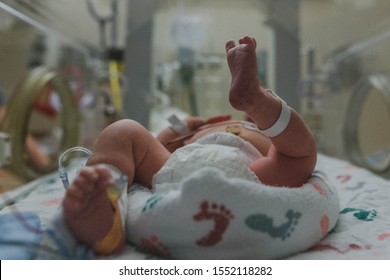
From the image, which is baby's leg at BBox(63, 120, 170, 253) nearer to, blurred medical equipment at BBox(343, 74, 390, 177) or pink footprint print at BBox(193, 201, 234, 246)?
pink footprint print at BBox(193, 201, 234, 246)

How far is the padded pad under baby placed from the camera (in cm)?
44

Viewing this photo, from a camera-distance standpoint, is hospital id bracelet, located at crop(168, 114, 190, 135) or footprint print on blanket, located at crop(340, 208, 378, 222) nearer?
footprint print on blanket, located at crop(340, 208, 378, 222)

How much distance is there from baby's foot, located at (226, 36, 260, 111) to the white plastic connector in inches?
28.6

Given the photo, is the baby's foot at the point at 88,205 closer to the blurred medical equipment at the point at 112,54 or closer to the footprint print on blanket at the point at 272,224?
the footprint print on blanket at the point at 272,224

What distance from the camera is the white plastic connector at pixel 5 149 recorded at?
1.01 metres

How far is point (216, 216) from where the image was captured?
0.45 meters

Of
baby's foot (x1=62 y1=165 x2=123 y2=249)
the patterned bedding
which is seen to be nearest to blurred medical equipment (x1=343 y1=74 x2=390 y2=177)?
the patterned bedding

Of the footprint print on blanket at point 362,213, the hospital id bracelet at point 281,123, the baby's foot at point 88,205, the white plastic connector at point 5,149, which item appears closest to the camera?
the baby's foot at point 88,205

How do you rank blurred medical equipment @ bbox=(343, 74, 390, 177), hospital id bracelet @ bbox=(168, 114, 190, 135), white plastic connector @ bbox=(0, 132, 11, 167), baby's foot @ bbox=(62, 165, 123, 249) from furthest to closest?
blurred medical equipment @ bbox=(343, 74, 390, 177)
white plastic connector @ bbox=(0, 132, 11, 167)
hospital id bracelet @ bbox=(168, 114, 190, 135)
baby's foot @ bbox=(62, 165, 123, 249)

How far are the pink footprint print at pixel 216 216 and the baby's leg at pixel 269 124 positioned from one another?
0.45 feet

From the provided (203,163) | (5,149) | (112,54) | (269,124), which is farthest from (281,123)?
(112,54)

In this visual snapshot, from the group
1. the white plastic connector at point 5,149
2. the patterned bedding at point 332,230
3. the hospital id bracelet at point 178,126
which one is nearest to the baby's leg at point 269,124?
the patterned bedding at point 332,230

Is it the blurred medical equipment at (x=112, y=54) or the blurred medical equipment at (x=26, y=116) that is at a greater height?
the blurred medical equipment at (x=112, y=54)
